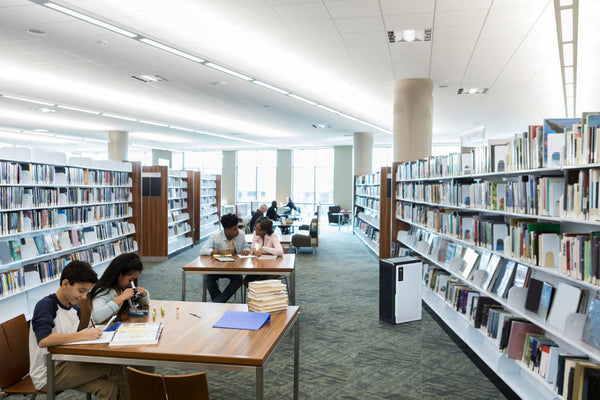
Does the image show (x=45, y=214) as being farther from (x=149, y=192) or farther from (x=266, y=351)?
(x=266, y=351)

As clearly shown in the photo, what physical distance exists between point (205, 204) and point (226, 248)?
833 cm

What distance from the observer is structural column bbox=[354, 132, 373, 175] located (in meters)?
15.6

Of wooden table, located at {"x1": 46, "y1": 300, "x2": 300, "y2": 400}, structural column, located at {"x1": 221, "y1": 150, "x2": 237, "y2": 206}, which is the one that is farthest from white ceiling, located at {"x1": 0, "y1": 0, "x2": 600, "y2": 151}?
structural column, located at {"x1": 221, "y1": 150, "x2": 237, "y2": 206}

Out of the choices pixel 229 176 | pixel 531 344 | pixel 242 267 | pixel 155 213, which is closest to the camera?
pixel 531 344

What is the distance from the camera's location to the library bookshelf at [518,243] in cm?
257

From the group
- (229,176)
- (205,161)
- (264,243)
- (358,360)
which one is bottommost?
(358,360)

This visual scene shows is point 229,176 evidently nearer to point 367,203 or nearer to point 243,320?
point 367,203

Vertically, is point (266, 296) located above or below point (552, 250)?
below

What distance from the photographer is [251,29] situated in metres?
5.62

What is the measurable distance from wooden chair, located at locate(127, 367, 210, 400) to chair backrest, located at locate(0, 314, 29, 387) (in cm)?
101

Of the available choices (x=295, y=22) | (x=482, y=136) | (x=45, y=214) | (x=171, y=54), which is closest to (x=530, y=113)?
(x=482, y=136)

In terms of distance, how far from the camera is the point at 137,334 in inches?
97.7

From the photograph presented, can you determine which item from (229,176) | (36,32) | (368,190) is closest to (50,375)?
(36,32)

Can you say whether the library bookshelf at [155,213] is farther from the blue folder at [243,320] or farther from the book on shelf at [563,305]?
the book on shelf at [563,305]
